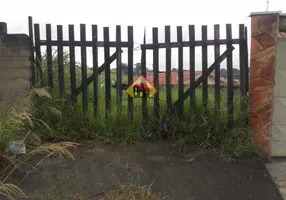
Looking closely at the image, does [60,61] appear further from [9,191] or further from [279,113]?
[279,113]

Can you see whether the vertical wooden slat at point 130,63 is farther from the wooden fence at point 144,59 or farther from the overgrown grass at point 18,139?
the overgrown grass at point 18,139

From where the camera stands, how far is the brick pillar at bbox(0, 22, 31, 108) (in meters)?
4.96

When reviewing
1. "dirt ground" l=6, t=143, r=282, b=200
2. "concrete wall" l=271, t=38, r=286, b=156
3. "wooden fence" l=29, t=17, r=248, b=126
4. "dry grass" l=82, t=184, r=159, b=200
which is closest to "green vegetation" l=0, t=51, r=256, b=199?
"wooden fence" l=29, t=17, r=248, b=126

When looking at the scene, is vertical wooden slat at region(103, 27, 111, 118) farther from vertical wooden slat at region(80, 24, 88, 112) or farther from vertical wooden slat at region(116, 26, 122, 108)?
vertical wooden slat at region(80, 24, 88, 112)

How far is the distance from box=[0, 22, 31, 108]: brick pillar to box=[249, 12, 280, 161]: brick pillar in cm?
343

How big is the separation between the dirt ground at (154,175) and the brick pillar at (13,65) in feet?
4.65

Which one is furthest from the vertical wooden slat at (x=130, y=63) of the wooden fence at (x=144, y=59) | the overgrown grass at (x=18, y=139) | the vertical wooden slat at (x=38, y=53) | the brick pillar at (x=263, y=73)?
the brick pillar at (x=263, y=73)

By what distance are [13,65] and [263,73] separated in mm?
3772

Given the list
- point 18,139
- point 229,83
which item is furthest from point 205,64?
point 18,139

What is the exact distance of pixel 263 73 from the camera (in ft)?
14.8

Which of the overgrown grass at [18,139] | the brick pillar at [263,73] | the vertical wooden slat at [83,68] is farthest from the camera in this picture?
the vertical wooden slat at [83,68]

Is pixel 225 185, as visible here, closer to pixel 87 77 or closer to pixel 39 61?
pixel 87 77

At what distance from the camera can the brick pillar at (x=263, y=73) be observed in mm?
4426

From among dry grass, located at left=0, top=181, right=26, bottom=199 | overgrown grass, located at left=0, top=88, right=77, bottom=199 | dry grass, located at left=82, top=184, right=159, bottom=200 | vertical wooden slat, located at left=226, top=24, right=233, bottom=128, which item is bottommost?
dry grass, located at left=82, top=184, right=159, bottom=200
